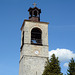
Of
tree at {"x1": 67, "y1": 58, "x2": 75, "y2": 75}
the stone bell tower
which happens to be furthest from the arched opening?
tree at {"x1": 67, "y1": 58, "x2": 75, "y2": 75}

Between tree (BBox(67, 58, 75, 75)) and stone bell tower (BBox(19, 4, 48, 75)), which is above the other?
stone bell tower (BBox(19, 4, 48, 75))

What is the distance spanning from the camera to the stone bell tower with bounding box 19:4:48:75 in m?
28.7

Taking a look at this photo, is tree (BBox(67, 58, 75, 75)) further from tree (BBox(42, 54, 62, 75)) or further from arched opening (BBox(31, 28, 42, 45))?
arched opening (BBox(31, 28, 42, 45))

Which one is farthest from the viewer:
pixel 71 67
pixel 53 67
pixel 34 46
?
pixel 34 46

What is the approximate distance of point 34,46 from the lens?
30312 millimetres

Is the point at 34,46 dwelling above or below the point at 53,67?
above

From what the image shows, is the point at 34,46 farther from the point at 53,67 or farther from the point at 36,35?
the point at 53,67

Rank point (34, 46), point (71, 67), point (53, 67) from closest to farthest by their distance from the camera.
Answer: point (53, 67), point (71, 67), point (34, 46)

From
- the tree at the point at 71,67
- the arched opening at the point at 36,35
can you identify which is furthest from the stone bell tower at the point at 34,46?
the tree at the point at 71,67

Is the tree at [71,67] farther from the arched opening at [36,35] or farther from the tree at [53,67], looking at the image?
the arched opening at [36,35]

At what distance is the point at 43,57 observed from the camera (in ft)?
97.6

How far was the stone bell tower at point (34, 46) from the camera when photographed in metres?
28.7

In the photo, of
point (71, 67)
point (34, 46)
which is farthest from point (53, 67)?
point (34, 46)

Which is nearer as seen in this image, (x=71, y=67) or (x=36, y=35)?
(x=71, y=67)
